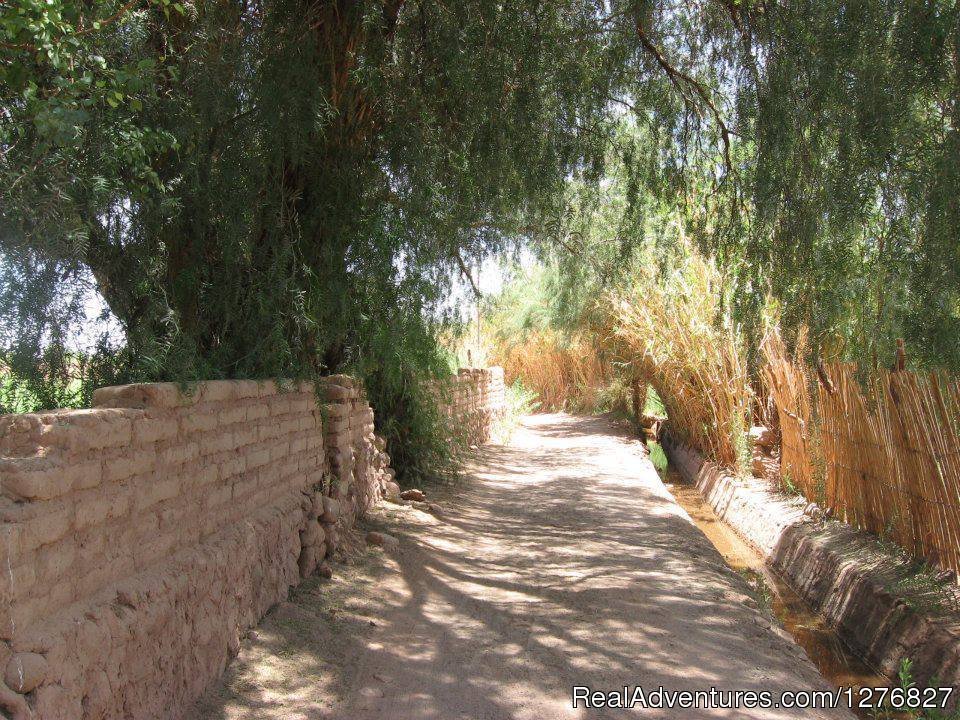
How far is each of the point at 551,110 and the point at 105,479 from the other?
18.7 ft

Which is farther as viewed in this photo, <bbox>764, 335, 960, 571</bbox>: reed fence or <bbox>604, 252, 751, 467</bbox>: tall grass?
<bbox>604, 252, 751, 467</bbox>: tall grass

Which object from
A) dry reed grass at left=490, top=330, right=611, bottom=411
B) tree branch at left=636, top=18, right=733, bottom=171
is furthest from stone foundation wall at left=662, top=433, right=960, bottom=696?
dry reed grass at left=490, top=330, right=611, bottom=411

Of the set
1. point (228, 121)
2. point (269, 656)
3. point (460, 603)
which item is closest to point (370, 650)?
point (269, 656)

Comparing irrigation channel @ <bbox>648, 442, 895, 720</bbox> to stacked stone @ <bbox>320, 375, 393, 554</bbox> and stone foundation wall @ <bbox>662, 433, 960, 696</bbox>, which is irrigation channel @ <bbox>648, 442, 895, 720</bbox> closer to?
stone foundation wall @ <bbox>662, 433, 960, 696</bbox>

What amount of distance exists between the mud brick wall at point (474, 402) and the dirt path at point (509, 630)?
3.71 meters

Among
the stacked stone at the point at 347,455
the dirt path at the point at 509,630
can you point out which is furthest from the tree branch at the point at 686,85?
the stacked stone at the point at 347,455

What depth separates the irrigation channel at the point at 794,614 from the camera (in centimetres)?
559

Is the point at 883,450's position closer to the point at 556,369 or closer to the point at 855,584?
the point at 855,584

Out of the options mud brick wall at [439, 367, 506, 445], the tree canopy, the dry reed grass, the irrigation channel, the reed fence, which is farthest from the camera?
the dry reed grass

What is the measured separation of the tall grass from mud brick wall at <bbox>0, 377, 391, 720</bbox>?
6547 millimetres

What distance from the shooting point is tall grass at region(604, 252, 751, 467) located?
11.5 meters

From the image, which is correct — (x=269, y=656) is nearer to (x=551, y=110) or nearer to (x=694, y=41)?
(x=551, y=110)

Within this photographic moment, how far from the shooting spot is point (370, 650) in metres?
4.82

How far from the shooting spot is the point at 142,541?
144 inches
